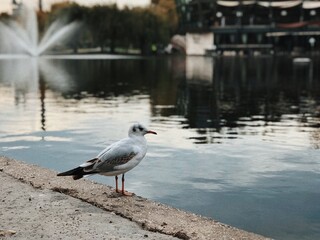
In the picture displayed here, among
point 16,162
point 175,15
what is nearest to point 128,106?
point 16,162

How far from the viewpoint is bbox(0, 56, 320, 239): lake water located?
8.58 metres

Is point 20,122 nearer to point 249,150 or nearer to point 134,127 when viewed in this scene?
point 249,150

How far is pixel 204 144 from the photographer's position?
13.6 meters

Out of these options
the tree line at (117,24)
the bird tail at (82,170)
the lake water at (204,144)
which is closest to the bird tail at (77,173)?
the bird tail at (82,170)

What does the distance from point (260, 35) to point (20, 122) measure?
8614cm

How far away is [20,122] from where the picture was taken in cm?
1736

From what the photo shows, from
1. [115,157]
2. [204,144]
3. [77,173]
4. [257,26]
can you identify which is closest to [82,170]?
[77,173]

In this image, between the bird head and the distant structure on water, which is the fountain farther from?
the bird head

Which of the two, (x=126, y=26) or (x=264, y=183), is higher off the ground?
(x=126, y=26)

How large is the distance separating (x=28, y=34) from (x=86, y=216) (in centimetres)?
9219

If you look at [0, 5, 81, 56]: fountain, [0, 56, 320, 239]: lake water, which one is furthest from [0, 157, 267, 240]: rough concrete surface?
[0, 5, 81, 56]: fountain

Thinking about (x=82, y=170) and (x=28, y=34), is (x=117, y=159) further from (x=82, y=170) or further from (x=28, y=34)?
(x=28, y=34)

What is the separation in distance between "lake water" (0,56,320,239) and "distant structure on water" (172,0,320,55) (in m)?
70.0

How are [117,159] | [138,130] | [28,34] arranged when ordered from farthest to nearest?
[28,34] < [138,130] < [117,159]
